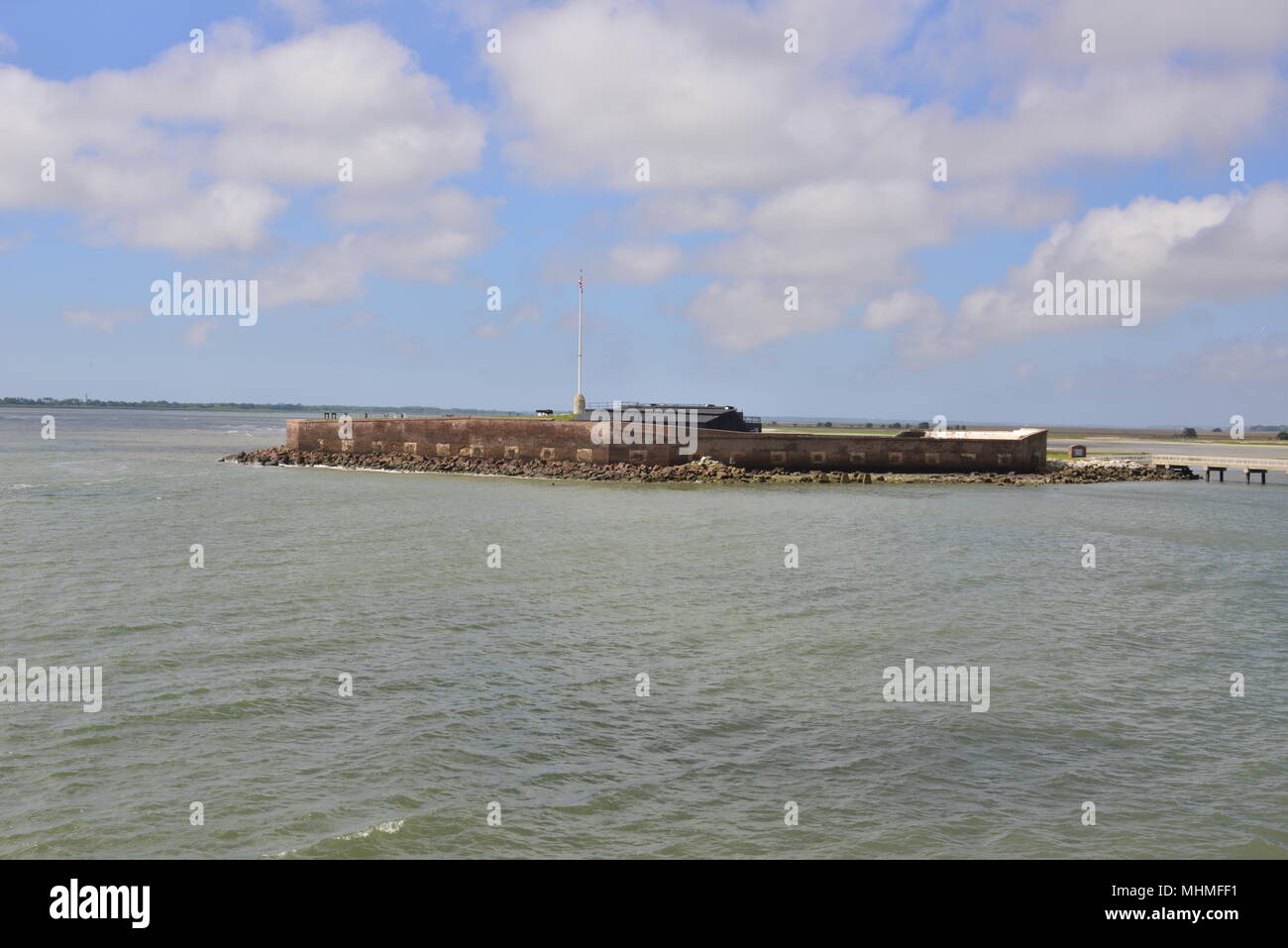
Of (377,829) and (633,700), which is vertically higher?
(633,700)

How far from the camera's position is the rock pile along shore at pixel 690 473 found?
4525cm

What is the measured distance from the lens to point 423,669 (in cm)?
1155

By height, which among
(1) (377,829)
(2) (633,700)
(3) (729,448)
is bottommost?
(1) (377,829)

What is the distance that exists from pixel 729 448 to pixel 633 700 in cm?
3725

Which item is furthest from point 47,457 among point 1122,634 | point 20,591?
point 1122,634

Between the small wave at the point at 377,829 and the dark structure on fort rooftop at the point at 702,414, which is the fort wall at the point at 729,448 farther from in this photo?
the small wave at the point at 377,829

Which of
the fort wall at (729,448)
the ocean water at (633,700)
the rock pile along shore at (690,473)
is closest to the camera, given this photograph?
the ocean water at (633,700)

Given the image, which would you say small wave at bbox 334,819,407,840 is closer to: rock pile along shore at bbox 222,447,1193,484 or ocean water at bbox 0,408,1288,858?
ocean water at bbox 0,408,1288,858

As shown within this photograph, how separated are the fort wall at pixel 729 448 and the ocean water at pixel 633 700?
75.8 ft

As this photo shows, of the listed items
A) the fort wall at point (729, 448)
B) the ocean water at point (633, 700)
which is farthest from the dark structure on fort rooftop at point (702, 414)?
the ocean water at point (633, 700)

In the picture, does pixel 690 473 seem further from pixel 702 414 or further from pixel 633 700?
pixel 633 700

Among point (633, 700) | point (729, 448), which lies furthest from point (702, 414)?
point (633, 700)

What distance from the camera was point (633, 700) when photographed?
34.2ft
